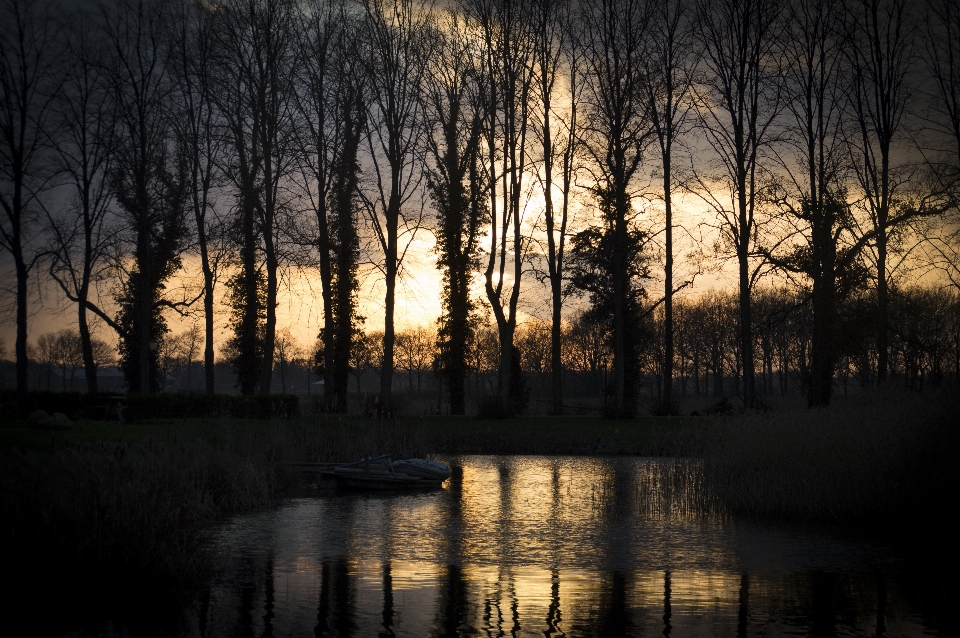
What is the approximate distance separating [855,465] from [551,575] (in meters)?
7.99

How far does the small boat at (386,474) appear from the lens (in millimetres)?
21391

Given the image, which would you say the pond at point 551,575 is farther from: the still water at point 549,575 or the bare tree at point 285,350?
the bare tree at point 285,350

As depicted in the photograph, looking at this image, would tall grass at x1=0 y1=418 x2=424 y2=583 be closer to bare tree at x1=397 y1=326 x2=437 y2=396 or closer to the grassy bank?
the grassy bank

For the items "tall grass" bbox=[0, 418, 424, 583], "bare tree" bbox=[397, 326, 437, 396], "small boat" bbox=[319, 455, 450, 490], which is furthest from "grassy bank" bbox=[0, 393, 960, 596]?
"bare tree" bbox=[397, 326, 437, 396]

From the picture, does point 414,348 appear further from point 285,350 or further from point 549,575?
point 549,575

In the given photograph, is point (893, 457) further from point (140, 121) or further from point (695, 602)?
point (140, 121)

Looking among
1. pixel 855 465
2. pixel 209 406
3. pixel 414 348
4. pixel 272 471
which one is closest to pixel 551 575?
pixel 855 465

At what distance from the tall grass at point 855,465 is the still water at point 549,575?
1.06 metres

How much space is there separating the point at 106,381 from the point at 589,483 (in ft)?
450

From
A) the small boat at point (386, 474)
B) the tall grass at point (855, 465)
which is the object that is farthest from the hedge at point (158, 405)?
the tall grass at point (855, 465)

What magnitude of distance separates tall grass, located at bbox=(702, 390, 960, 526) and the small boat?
7.20 meters

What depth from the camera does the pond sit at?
32.1ft

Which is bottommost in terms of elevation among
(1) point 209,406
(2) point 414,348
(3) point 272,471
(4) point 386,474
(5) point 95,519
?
(4) point 386,474

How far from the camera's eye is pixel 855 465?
16766 millimetres
